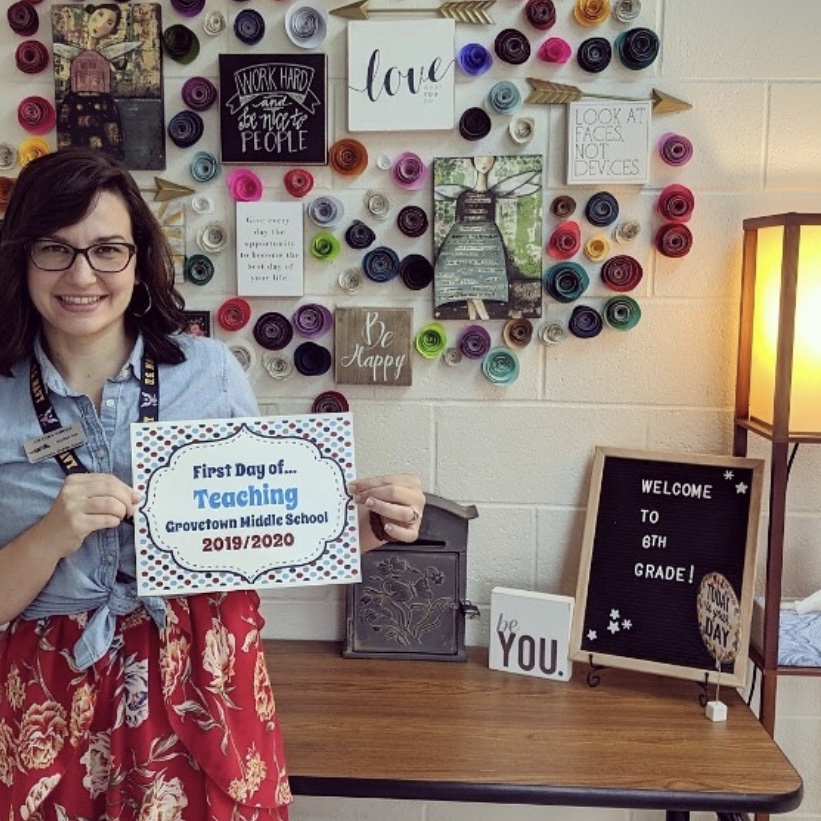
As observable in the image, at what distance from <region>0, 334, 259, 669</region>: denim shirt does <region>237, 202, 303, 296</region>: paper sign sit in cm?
52

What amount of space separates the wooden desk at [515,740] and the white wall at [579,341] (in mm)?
233

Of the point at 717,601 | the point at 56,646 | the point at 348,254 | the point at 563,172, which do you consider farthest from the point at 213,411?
the point at 717,601

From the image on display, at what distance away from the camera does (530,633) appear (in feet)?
5.78

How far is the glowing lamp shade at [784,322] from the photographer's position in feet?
5.03

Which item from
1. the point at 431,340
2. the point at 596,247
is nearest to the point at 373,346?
the point at 431,340

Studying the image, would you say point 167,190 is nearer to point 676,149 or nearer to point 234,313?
point 234,313

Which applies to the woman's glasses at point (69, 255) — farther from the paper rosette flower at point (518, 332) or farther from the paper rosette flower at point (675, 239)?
the paper rosette flower at point (675, 239)

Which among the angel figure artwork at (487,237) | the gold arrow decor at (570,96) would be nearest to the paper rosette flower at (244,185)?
the angel figure artwork at (487,237)

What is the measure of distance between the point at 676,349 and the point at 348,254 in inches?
27.1

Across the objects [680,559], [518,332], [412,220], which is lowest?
[680,559]

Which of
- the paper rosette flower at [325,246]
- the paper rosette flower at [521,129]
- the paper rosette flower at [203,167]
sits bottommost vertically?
the paper rosette flower at [325,246]

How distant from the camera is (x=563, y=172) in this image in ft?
5.83

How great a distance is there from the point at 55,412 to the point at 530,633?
98cm

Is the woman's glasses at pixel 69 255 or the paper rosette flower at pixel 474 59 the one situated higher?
the paper rosette flower at pixel 474 59
